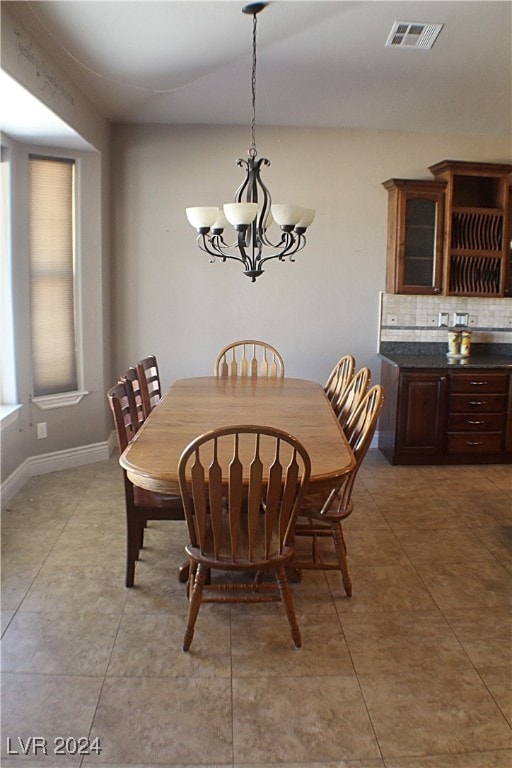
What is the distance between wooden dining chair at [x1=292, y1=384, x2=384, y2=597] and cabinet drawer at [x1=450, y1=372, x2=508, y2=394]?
1.88 m

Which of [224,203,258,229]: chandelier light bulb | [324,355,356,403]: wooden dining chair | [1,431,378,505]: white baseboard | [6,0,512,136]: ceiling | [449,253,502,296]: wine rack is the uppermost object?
[6,0,512,136]: ceiling

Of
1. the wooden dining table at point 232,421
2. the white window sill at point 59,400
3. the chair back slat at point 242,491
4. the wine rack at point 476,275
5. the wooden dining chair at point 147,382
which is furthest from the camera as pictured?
the wine rack at point 476,275

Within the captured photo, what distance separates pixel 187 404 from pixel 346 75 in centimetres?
230

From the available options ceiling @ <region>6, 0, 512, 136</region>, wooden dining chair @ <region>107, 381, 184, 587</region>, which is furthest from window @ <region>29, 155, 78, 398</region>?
wooden dining chair @ <region>107, 381, 184, 587</region>

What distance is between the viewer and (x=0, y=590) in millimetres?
2754

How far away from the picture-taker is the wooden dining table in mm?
2248

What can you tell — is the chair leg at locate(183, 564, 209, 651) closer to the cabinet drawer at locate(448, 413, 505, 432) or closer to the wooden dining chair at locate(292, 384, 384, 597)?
the wooden dining chair at locate(292, 384, 384, 597)

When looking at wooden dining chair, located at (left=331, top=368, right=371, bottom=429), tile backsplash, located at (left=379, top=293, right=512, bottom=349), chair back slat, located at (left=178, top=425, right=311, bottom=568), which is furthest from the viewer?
tile backsplash, located at (left=379, top=293, right=512, bottom=349)

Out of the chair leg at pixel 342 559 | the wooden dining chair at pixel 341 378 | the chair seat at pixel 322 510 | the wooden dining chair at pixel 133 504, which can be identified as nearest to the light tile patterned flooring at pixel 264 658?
the chair leg at pixel 342 559

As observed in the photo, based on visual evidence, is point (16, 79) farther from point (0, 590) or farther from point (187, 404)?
point (0, 590)

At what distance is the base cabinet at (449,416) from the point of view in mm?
4527

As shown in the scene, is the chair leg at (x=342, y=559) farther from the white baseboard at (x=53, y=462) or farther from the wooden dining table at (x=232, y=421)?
the white baseboard at (x=53, y=462)

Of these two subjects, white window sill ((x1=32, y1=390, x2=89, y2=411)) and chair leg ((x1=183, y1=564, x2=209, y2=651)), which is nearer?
chair leg ((x1=183, y1=564, x2=209, y2=651))

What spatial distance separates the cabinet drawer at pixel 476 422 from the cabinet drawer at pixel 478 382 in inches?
7.2
